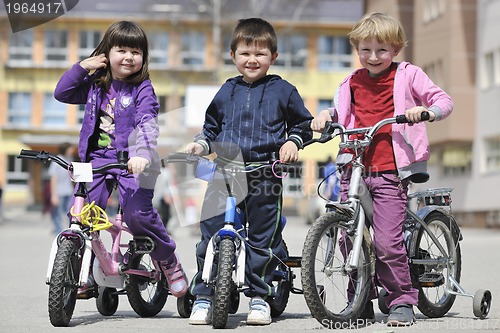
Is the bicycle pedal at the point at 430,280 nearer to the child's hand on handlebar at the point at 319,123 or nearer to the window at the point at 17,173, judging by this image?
the child's hand on handlebar at the point at 319,123

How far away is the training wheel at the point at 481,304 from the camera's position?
7.05 m

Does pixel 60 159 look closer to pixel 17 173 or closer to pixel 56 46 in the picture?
pixel 17 173

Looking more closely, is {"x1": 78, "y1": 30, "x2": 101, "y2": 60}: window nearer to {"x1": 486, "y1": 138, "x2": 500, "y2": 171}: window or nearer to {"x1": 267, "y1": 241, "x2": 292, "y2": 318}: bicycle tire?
{"x1": 486, "y1": 138, "x2": 500, "y2": 171}: window

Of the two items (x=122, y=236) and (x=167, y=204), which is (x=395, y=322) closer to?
(x=122, y=236)

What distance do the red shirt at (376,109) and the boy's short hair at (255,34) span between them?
1.82 feet

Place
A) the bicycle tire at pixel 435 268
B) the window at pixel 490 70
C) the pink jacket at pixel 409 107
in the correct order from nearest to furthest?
the pink jacket at pixel 409 107 < the bicycle tire at pixel 435 268 < the window at pixel 490 70

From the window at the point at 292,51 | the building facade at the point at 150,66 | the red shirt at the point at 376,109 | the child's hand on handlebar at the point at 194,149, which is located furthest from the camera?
the building facade at the point at 150,66

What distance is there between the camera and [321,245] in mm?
6492

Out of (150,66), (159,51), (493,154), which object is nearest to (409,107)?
(493,154)

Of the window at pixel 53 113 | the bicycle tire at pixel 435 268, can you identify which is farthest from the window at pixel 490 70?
the window at pixel 53 113

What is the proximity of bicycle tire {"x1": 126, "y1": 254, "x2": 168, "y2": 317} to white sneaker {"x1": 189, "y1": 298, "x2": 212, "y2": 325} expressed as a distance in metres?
0.51

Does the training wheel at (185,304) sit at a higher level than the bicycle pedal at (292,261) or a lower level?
lower

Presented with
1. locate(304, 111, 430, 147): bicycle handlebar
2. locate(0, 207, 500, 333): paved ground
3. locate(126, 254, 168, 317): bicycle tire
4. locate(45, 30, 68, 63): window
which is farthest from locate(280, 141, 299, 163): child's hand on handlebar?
locate(45, 30, 68, 63): window

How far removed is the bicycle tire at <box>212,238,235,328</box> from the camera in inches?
249
